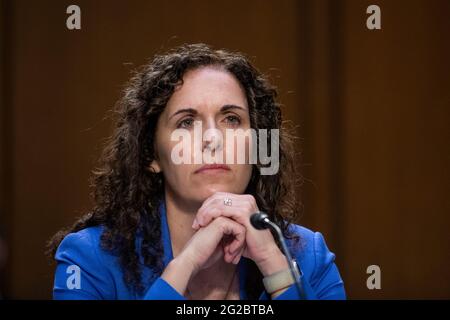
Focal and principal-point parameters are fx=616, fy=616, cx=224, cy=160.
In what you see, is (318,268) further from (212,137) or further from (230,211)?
(212,137)

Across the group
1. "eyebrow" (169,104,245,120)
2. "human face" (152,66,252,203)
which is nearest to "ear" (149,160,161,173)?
"human face" (152,66,252,203)

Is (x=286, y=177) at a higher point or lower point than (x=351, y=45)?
lower

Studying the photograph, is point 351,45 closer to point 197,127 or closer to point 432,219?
point 432,219

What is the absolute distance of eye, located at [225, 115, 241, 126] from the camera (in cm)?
156

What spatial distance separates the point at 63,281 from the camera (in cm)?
143

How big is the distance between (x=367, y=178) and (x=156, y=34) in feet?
2.97

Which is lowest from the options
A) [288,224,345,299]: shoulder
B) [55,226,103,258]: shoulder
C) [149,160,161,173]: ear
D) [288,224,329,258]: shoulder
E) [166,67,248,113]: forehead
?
[288,224,345,299]: shoulder

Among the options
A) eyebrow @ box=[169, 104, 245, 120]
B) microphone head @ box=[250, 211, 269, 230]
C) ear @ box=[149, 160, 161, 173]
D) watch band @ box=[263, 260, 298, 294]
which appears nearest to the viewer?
microphone head @ box=[250, 211, 269, 230]

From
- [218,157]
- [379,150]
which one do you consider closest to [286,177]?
[218,157]

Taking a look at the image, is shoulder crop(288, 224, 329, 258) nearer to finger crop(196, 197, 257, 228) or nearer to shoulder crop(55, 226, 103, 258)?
finger crop(196, 197, 257, 228)

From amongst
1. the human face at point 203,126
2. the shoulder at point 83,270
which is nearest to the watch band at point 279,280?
the human face at point 203,126

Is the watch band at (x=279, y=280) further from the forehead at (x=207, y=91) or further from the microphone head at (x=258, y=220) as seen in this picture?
the forehead at (x=207, y=91)
